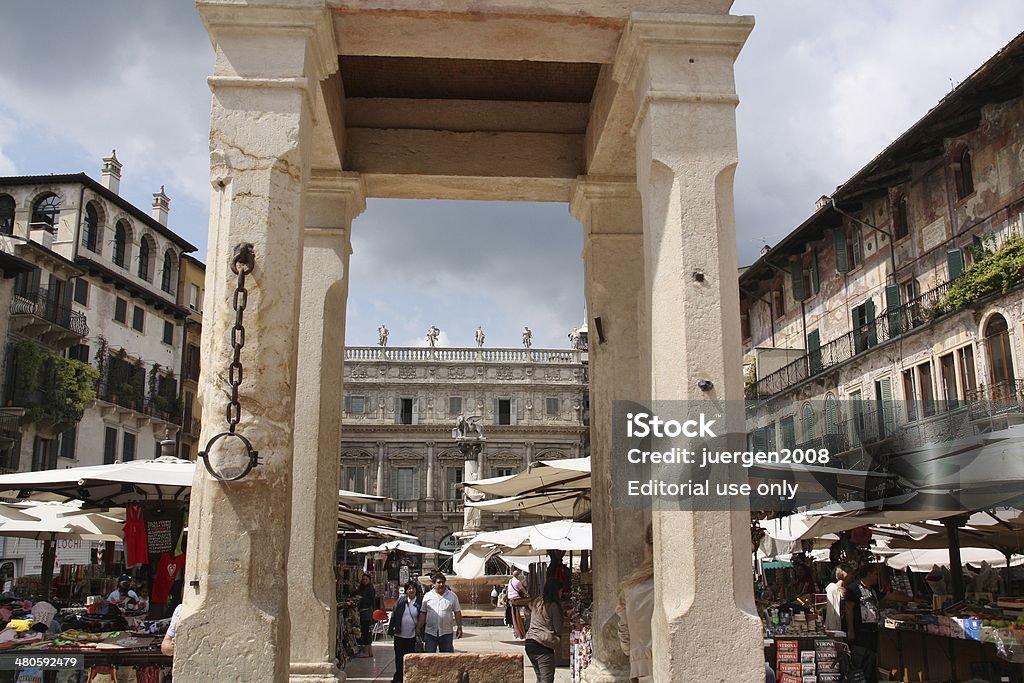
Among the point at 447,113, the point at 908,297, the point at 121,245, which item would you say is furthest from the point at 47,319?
the point at 447,113

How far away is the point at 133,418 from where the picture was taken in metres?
39.0

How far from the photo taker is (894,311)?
28281mm

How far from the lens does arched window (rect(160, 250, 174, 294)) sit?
42156mm

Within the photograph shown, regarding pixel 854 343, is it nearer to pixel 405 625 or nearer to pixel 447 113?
pixel 405 625

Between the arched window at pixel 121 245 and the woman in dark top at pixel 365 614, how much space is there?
23.6 m

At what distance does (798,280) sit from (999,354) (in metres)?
12.8

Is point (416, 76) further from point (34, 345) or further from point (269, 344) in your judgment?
point (34, 345)

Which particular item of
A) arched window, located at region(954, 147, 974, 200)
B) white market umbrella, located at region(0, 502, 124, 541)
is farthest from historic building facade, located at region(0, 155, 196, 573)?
arched window, located at region(954, 147, 974, 200)

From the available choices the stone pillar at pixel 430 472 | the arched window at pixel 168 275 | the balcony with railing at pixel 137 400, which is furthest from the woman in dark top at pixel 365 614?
the stone pillar at pixel 430 472

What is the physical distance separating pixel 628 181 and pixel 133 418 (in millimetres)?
35110

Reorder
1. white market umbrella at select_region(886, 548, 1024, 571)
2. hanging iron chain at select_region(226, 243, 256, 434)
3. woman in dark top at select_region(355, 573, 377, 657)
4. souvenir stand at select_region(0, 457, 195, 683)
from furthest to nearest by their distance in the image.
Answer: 1. white market umbrella at select_region(886, 548, 1024, 571)
2. woman in dark top at select_region(355, 573, 377, 657)
3. souvenir stand at select_region(0, 457, 195, 683)
4. hanging iron chain at select_region(226, 243, 256, 434)

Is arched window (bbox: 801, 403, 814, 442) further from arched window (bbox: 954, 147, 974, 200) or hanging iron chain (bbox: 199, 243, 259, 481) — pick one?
→ hanging iron chain (bbox: 199, 243, 259, 481)

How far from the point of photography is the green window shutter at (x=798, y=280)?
1396 inches

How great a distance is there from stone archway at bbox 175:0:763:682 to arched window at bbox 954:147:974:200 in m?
20.4
